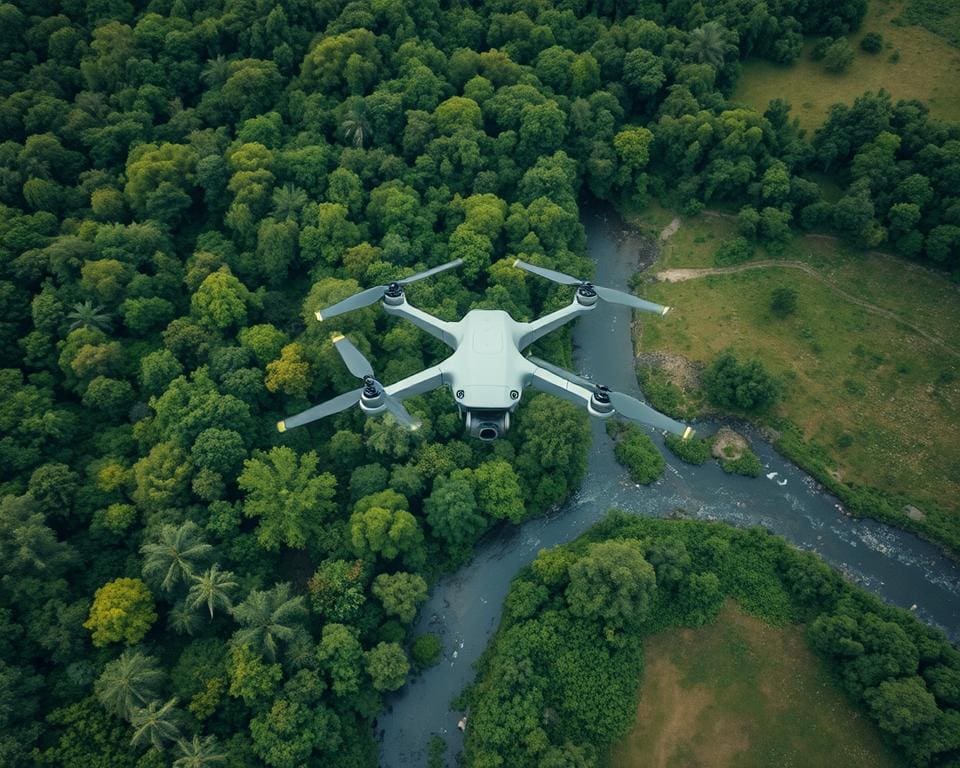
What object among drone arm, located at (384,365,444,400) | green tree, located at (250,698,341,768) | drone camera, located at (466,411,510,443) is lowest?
green tree, located at (250,698,341,768)

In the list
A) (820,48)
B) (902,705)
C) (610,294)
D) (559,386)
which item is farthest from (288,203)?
(820,48)

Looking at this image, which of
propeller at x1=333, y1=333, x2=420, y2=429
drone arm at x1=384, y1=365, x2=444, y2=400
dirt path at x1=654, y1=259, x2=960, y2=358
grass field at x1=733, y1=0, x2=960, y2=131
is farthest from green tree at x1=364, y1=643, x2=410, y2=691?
grass field at x1=733, y1=0, x2=960, y2=131

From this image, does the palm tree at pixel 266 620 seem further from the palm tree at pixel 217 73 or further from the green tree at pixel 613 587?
the palm tree at pixel 217 73

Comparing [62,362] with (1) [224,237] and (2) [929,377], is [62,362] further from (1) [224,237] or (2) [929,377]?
(2) [929,377]

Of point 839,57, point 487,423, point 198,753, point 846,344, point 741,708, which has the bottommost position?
point 741,708

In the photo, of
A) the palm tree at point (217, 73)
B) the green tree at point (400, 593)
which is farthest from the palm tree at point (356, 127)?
the green tree at point (400, 593)

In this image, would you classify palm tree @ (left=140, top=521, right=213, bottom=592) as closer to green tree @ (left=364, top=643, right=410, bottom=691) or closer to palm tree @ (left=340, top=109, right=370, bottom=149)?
green tree @ (left=364, top=643, right=410, bottom=691)

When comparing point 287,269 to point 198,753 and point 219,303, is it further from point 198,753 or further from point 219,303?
point 198,753
